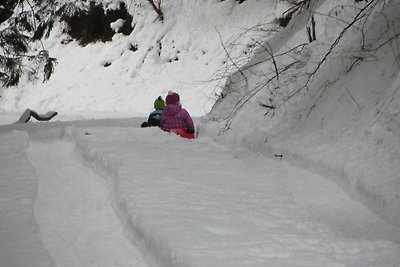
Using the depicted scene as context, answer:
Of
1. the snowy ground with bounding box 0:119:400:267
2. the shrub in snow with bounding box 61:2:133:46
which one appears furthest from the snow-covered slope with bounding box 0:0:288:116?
the snowy ground with bounding box 0:119:400:267

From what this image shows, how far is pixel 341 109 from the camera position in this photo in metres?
5.05

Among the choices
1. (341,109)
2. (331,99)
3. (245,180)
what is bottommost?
(245,180)

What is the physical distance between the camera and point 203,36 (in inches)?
779

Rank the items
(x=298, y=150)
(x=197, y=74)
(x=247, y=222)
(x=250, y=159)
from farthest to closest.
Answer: (x=197, y=74)
(x=250, y=159)
(x=298, y=150)
(x=247, y=222)

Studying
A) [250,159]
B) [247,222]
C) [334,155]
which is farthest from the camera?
[250,159]

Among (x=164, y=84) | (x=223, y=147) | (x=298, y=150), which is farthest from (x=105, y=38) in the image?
(x=298, y=150)

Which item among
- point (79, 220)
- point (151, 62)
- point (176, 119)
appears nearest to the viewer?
point (79, 220)

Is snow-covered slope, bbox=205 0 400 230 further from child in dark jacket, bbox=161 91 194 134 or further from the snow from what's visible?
child in dark jacket, bbox=161 91 194 134

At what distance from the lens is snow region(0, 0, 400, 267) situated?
3135 millimetres

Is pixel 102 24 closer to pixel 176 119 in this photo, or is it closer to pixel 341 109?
pixel 176 119

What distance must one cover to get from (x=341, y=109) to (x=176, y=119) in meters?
3.03

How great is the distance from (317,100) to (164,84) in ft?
46.6

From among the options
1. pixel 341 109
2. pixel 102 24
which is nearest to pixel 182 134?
pixel 341 109

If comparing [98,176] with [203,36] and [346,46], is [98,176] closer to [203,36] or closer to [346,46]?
[346,46]
